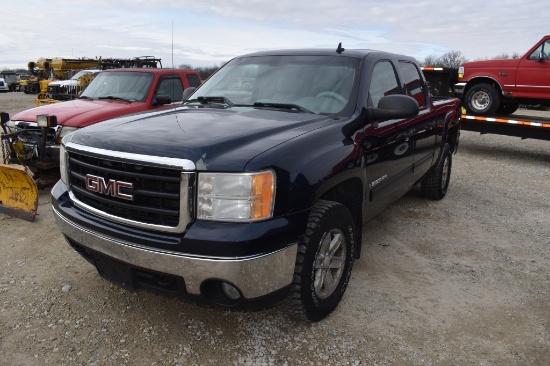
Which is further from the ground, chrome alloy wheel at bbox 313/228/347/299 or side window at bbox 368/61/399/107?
side window at bbox 368/61/399/107

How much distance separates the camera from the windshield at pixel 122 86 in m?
7.32

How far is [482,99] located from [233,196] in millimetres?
9924

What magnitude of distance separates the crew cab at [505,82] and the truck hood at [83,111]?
775 cm

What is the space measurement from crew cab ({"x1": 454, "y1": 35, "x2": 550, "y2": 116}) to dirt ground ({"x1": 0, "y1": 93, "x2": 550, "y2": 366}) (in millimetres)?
6210

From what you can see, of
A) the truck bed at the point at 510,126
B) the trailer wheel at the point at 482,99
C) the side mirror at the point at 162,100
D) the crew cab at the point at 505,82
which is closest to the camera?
the side mirror at the point at 162,100

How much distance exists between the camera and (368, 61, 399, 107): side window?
365 cm

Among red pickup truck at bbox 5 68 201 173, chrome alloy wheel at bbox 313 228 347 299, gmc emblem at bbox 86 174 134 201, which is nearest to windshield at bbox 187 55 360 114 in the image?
chrome alloy wheel at bbox 313 228 347 299

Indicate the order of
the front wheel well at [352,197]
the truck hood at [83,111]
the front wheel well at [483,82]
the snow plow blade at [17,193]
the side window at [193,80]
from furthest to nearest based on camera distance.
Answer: the front wheel well at [483,82], the side window at [193,80], the truck hood at [83,111], the snow plow blade at [17,193], the front wheel well at [352,197]

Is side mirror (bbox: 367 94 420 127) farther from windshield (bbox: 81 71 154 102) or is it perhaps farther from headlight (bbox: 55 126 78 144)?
windshield (bbox: 81 71 154 102)

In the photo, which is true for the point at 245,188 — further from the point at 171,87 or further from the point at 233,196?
the point at 171,87

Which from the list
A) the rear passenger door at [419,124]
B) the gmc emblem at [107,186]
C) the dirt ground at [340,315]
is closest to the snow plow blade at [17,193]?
the dirt ground at [340,315]

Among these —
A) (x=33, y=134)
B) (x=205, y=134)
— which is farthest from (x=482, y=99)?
(x=205, y=134)

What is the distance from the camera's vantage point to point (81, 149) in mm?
2715

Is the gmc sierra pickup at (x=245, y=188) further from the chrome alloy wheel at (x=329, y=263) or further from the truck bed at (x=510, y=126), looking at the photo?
the truck bed at (x=510, y=126)
